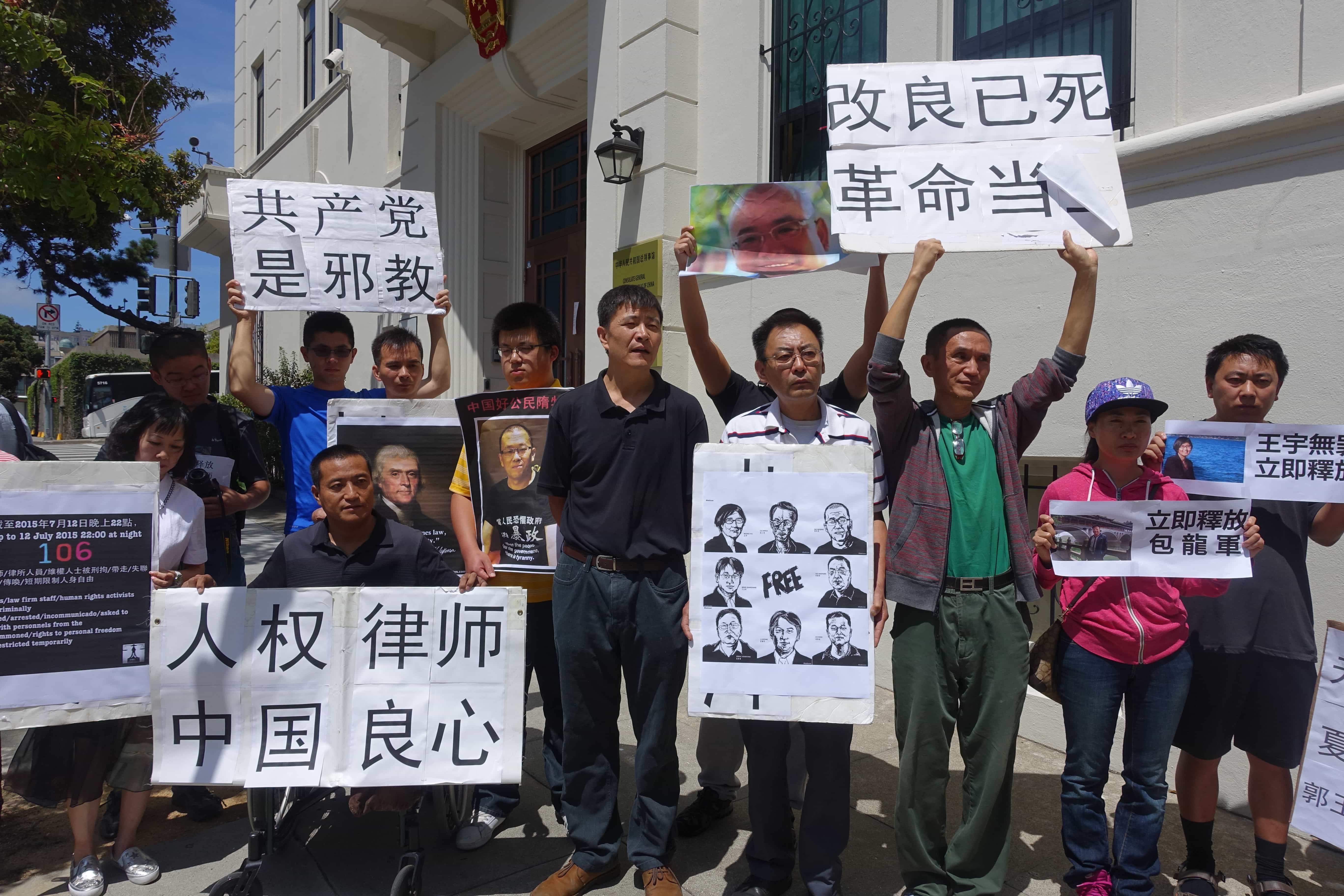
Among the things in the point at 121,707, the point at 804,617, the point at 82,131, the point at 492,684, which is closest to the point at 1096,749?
the point at 804,617

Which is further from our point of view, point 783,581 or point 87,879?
point 87,879

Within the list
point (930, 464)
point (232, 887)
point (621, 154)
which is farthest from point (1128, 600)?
point (621, 154)

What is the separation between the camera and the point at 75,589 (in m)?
2.95

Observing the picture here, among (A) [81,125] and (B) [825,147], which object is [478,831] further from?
(B) [825,147]

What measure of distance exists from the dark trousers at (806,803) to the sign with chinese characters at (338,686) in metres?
0.84

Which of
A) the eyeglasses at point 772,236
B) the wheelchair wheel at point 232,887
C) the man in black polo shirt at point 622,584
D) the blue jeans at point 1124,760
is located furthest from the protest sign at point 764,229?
the wheelchair wheel at point 232,887

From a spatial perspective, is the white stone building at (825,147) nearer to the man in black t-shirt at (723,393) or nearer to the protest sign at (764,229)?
the man in black t-shirt at (723,393)

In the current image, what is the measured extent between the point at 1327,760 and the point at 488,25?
874 cm

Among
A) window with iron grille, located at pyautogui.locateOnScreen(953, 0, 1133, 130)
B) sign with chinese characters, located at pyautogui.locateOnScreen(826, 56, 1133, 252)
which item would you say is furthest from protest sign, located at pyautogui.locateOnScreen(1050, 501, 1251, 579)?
window with iron grille, located at pyautogui.locateOnScreen(953, 0, 1133, 130)

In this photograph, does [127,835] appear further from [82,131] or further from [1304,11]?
[1304,11]

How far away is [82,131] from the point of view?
387 centimetres

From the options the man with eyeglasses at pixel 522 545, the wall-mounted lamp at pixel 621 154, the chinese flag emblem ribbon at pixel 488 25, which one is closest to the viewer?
the man with eyeglasses at pixel 522 545

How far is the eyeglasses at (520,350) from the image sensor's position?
353 centimetres

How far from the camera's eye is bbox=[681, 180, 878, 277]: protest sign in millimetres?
3068
